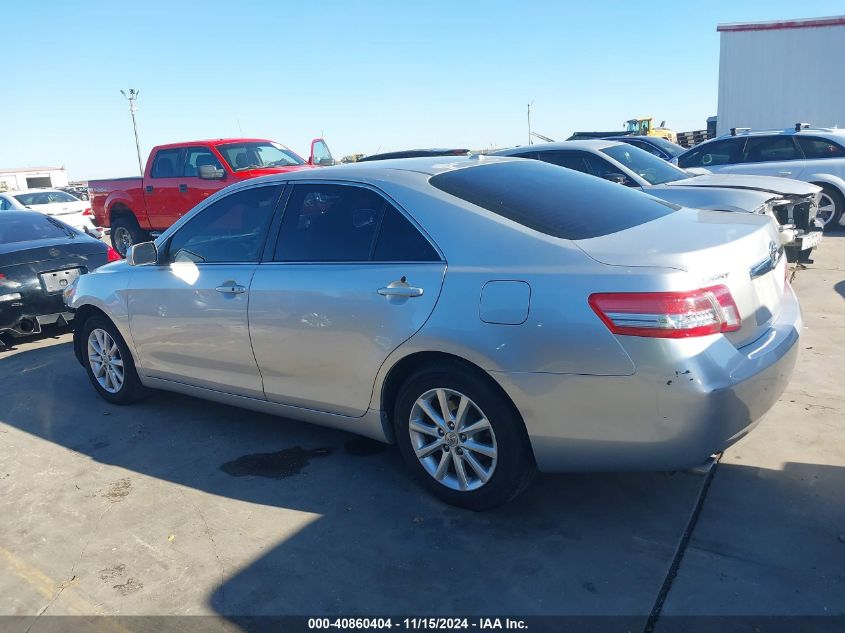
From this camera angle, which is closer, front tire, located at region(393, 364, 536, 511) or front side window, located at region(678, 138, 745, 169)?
front tire, located at region(393, 364, 536, 511)

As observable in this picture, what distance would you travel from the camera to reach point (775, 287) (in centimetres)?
338

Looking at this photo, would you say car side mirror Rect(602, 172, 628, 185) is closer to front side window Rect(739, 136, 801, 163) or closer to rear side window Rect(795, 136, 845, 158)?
front side window Rect(739, 136, 801, 163)

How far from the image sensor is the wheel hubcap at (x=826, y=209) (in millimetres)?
10961

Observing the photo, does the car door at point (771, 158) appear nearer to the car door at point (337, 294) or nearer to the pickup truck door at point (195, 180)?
the pickup truck door at point (195, 180)

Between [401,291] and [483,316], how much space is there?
487 millimetres

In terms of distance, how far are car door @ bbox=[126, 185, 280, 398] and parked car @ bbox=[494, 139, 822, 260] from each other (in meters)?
4.66

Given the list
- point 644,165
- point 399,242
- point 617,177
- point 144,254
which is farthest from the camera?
point 644,165

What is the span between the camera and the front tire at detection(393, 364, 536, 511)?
3.17 meters

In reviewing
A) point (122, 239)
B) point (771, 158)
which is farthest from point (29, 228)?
point (771, 158)

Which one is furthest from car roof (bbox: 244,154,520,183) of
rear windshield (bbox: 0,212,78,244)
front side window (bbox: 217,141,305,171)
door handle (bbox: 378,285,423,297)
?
front side window (bbox: 217,141,305,171)

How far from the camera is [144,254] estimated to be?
475cm

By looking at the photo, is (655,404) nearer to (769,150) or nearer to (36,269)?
(36,269)

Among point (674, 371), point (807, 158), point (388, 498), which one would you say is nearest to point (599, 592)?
point (674, 371)

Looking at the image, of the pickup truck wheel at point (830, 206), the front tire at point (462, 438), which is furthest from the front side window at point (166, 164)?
the pickup truck wheel at point (830, 206)
